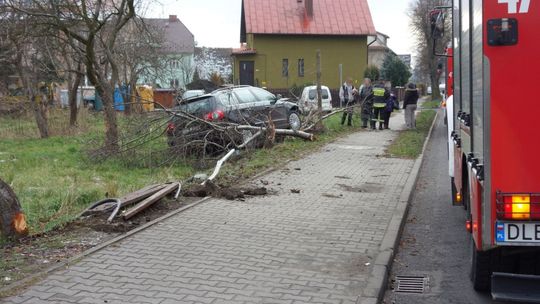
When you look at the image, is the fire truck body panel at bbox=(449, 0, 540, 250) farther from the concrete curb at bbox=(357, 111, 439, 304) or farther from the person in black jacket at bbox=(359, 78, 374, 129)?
the person in black jacket at bbox=(359, 78, 374, 129)

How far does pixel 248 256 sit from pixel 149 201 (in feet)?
7.60

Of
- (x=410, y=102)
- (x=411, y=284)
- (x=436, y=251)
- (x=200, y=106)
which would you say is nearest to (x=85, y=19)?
(x=200, y=106)

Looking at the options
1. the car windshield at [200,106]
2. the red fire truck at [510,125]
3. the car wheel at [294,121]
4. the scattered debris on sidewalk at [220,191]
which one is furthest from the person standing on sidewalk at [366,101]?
the red fire truck at [510,125]

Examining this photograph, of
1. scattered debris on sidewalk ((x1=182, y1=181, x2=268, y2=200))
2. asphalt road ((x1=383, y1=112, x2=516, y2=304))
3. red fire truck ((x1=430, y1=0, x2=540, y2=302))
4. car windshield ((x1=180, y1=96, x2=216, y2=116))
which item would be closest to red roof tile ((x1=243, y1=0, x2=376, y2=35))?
car windshield ((x1=180, y1=96, x2=216, y2=116))

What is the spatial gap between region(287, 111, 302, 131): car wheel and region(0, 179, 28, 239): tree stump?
1209 centimetres

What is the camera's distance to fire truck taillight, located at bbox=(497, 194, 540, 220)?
3.85 meters

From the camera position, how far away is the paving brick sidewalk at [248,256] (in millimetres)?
4906

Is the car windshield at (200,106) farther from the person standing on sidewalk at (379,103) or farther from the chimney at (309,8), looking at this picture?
the chimney at (309,8)

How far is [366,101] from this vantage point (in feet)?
69.2

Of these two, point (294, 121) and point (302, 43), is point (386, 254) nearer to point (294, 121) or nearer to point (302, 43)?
point (294, 121)

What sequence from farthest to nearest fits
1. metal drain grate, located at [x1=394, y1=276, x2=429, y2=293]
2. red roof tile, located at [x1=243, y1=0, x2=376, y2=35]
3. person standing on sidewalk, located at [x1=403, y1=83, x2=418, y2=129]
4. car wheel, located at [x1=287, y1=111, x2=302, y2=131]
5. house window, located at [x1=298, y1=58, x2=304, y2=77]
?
house window, located at [x1=298, y1=58, x2=304, y2=77], red roof tile, located at [x1=243, y1=0, x2=376, y2=35], person standing on sidewalk, located at [x1=403, y1=83, x2=418, y2=129], car wheel, located at [x1=287, y1=111, x2=302, y2=131], metal drain grate, located at [x1=394, y1=276, x2=429, y2=293]

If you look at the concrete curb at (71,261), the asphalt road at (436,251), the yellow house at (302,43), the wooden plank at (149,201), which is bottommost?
the asphalt road at (436,251)

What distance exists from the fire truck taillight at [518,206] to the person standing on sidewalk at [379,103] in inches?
664

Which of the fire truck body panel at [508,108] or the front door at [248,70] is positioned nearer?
the fire truck body panel at [508,108]
